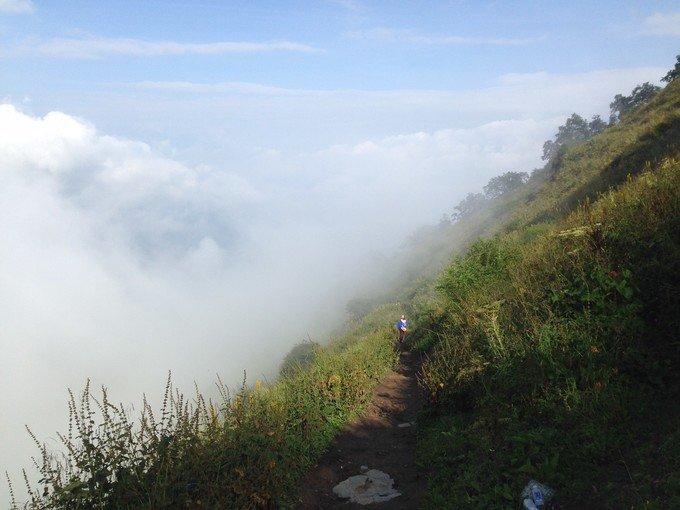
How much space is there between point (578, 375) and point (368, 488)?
12.1 feet

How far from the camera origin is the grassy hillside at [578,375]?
4.48 metres

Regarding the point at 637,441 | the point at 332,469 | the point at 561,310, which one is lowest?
the point at 332,469

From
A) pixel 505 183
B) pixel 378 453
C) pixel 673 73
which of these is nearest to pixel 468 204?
pixel 505 183

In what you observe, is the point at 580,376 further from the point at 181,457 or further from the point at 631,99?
the point at 631,99

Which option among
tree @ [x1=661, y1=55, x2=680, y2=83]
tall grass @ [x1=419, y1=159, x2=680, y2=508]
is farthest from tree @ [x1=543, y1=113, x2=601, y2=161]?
tall grass @ [x1=419, y1=159, x2=680, y2=508]

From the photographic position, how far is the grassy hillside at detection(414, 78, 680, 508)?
4480mm

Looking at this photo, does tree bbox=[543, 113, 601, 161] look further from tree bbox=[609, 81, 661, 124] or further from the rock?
the rock

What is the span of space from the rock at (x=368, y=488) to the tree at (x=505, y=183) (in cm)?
7601

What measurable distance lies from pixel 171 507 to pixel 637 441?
17.6ft

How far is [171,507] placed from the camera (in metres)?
4.68

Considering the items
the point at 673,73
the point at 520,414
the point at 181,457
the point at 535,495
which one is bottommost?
the point at 535,495

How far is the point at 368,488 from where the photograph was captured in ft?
21.5

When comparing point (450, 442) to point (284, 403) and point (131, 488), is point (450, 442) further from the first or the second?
point (131, 488)

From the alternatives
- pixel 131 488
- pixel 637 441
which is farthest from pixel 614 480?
pixel 131 488
